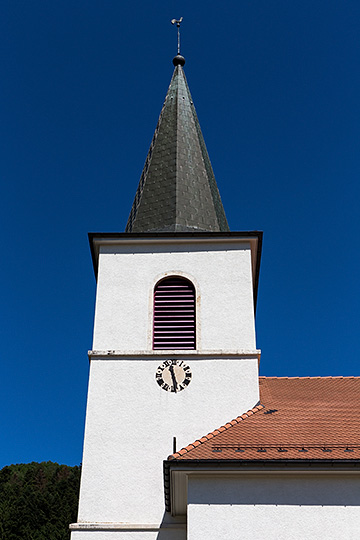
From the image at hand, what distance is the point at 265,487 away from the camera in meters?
10.9

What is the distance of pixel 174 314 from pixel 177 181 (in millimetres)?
4686

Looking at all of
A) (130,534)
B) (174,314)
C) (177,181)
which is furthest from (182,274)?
(130,534)

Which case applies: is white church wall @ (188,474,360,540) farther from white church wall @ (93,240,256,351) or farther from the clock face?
white church wall @ (93,240,256,351)

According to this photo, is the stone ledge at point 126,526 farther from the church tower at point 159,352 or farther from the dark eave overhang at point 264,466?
the dark eave overhang at point 264,466

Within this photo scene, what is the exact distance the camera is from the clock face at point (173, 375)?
14.5 meters

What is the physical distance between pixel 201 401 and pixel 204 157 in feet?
28.6

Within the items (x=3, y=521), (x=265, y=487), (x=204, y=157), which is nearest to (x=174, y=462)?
(x=265, y=487)

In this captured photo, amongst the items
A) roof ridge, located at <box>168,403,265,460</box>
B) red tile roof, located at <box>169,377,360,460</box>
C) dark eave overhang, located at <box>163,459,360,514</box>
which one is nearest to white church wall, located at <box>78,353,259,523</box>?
roof ridge, located at <box>168,403,265,460</box>

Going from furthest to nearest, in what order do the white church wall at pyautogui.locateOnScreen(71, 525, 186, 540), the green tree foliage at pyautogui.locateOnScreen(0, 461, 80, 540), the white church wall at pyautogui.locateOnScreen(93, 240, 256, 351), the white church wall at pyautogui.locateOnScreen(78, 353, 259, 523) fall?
the green tree foliage at pyautogui.locateOnScreen(0, 461, 80, 540)
the white church wall at pyautogui.locateOnScreen(93, 240, 256, 351)
the white church wall at pyautogui.locateOnScreen(78, 353, 259, 523)
the white church wall at pyautogui.locateOnScreen(71, 525, 186, 540)

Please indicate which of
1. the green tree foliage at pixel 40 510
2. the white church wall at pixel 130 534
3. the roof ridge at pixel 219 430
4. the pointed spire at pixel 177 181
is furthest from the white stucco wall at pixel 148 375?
the green tree foliage at pixel 40 510

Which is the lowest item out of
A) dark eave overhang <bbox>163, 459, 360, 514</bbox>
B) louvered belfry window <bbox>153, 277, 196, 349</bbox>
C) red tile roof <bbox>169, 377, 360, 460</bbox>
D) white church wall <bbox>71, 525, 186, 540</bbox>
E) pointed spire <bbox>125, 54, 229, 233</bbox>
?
white church wall <bbox>71, 525, 186, 540</bbox>

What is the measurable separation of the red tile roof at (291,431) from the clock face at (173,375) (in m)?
1.65

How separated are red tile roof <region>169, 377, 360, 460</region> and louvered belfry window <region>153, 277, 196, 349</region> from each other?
2275mm

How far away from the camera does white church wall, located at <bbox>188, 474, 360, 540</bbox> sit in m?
10.5
